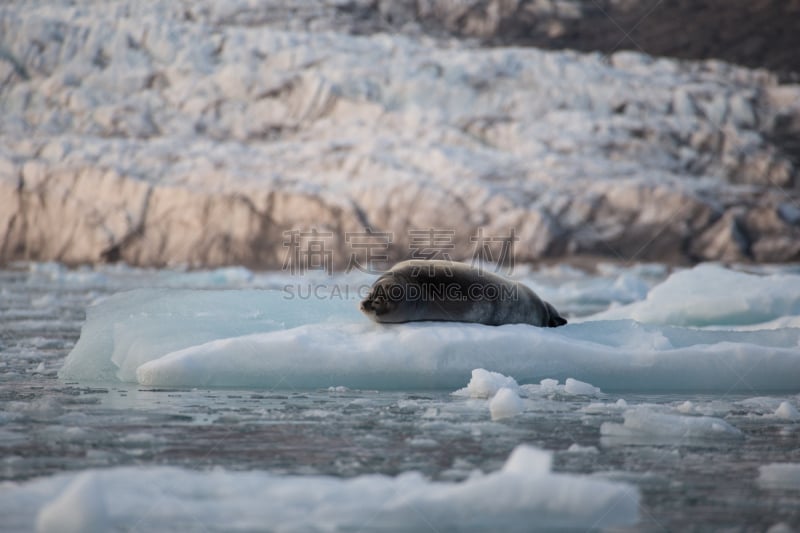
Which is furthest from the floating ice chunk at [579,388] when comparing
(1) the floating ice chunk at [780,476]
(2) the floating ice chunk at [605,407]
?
(1) the floating ice chunk at [780,476]

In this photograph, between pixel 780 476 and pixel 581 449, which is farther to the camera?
pixel 581 449

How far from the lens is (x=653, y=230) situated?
27.4m

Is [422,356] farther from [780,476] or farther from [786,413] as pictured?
[780,476]

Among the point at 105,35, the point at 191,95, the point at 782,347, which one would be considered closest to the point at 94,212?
the point at 191,95

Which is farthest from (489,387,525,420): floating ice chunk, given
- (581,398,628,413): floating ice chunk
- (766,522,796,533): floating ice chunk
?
(766,522,796,533): floating ice chunk

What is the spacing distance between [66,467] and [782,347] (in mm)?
4352

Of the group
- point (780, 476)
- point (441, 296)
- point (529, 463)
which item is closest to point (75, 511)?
point (529, 463)

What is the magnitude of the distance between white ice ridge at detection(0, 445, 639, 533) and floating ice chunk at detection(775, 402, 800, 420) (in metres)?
1.95

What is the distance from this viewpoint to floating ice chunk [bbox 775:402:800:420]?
423cm

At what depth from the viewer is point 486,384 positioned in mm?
4723

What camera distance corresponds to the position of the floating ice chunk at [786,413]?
4227 mm

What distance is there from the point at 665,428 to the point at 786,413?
79cm

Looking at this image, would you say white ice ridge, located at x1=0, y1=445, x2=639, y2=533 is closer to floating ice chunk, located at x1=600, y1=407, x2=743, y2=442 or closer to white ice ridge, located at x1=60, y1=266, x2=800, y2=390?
floating ice chunk, located at x1=600, y1=407, x2=743, y2=442

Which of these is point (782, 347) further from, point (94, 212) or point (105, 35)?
point (105, 35)
